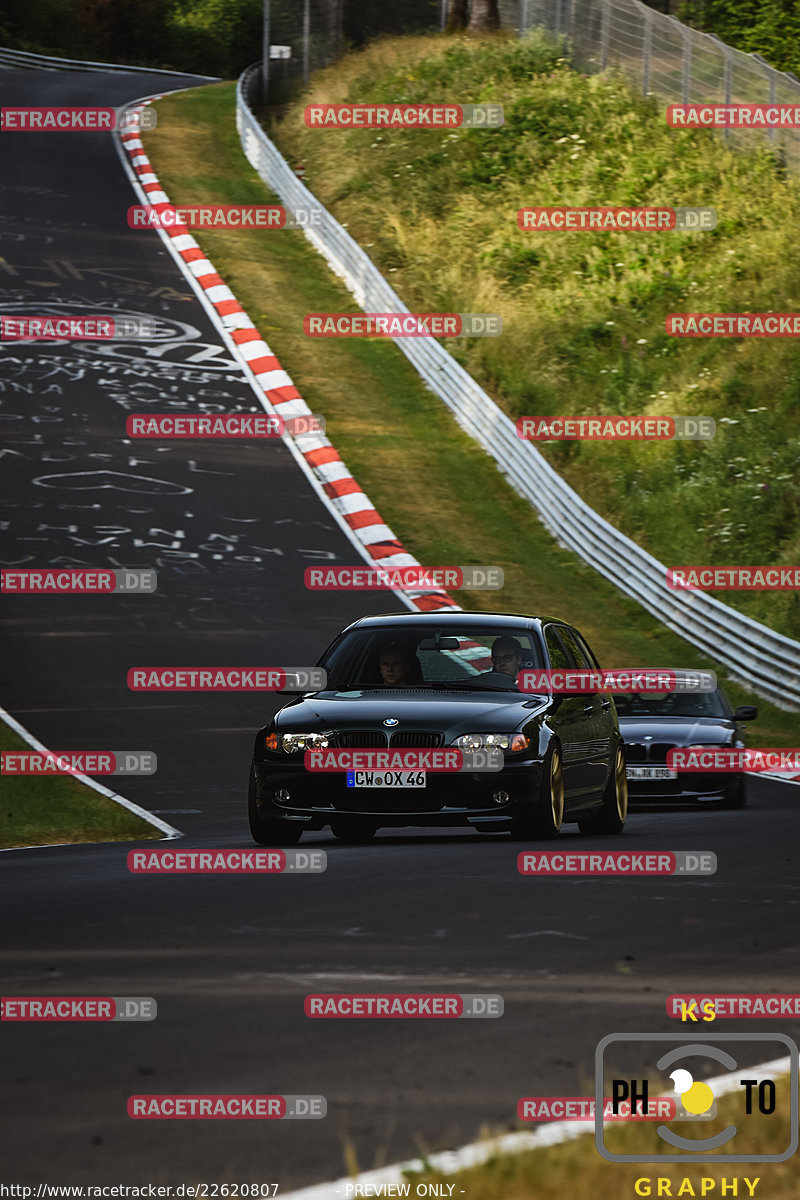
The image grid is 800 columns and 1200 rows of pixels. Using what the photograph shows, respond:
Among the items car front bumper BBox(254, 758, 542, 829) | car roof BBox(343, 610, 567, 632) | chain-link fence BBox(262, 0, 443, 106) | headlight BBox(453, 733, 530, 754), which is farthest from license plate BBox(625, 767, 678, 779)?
chain-link fence BBox(262, 0, 443, 106)

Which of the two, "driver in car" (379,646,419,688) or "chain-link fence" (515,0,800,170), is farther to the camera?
"chain-link fence" (515,0,800,170)

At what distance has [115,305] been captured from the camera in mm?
36562

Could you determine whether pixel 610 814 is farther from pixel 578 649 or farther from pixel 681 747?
pixel 681 747

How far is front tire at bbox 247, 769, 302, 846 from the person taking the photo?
1088cm

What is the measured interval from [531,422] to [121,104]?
99.8 feet

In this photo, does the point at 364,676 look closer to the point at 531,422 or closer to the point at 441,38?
the point at 531,422

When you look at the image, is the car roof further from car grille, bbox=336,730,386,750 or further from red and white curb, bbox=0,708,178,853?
red and white curb, bbox=0,708,178,853

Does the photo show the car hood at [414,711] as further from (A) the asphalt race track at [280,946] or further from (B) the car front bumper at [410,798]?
(A) the asphalt race track at [280,946]

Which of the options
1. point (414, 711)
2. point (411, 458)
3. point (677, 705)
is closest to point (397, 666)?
point (414, 711)

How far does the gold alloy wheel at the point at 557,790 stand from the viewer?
10.9 meters

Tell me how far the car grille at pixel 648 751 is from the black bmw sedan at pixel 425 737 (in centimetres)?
448

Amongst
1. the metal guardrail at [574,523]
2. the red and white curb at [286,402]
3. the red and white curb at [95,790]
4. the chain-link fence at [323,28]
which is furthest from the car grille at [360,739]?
the chain-link fence at [323,28]

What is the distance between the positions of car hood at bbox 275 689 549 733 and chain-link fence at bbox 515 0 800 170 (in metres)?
29.4

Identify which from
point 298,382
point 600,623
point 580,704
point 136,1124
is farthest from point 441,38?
point 136,1124
